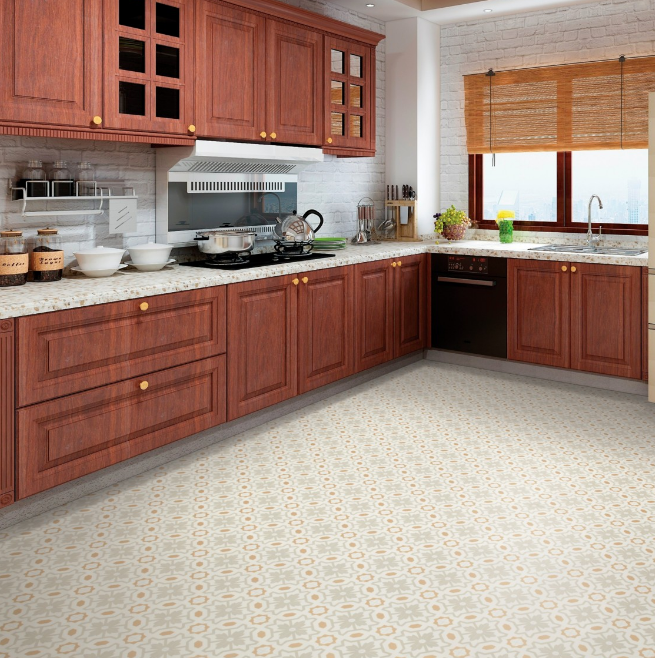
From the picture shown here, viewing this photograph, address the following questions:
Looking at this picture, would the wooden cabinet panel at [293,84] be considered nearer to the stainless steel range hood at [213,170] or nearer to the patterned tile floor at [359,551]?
the stainless steel range hood at [213,170]

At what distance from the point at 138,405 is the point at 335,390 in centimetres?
176

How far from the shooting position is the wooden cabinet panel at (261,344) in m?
3.81

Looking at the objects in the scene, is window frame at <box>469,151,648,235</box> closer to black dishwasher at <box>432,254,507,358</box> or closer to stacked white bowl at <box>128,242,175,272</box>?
black dishwasher at <box>432,254,507,358</box>

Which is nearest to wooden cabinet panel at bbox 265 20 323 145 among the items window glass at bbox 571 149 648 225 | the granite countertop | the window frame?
the granite countertop

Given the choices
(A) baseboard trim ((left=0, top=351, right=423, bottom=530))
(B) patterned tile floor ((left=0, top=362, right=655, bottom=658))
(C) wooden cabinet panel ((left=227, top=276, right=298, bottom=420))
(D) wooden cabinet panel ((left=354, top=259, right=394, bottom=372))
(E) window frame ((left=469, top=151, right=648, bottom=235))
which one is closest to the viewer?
(B) patterned tile floor ((left=0, top=362, right=655, bottom=658))

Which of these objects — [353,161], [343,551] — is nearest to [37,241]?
[343,551]

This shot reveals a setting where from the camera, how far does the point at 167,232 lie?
4074 mm

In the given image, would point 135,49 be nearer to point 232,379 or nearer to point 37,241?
point 37,241

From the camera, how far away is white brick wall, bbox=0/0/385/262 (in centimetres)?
341

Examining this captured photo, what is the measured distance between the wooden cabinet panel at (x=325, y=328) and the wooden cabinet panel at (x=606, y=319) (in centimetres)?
155

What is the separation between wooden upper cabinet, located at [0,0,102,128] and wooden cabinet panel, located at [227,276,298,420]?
1.16 meters

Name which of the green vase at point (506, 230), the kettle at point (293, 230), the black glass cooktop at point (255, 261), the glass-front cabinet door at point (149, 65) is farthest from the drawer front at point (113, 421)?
the green vase at point (506, 230)

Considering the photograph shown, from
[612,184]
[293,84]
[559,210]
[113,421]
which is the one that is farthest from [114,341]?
[612,184]

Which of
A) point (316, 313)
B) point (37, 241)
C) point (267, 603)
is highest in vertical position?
point (37, 241)
